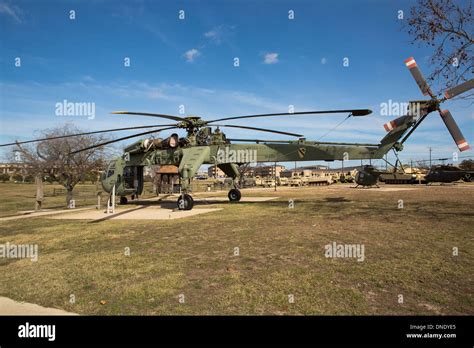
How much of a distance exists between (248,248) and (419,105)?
11.4 meters

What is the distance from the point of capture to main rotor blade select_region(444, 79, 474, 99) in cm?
1223

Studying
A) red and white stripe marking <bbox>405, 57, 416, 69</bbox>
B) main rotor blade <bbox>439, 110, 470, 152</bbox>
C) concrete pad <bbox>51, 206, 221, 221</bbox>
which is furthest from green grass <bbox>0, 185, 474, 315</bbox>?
red and white stripe marking <bbox>405, 57, 416, 69</bbox>

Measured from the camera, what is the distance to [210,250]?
24.2ft

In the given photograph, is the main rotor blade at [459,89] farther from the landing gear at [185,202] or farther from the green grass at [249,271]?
the landing gear at [185,202]

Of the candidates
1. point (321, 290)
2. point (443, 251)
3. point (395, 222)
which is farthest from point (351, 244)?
point (395, 222)

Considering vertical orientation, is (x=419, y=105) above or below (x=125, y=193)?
above

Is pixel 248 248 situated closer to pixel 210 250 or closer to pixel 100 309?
pixel 210 250

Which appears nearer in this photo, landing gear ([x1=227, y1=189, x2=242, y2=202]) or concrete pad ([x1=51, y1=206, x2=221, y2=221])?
concrete pad ([x1=51, y1=206, x2=221, y2=221])

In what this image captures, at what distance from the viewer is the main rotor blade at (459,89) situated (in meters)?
12.2

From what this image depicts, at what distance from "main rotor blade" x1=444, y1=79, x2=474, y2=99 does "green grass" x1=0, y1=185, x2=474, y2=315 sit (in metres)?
5.73

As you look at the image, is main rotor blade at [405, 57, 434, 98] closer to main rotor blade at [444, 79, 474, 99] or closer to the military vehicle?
main rotor blade at [444, 79, 474, 99]

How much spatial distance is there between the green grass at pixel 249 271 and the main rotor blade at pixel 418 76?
6.38 m

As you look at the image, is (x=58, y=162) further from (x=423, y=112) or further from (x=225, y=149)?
(x=423, y=112)

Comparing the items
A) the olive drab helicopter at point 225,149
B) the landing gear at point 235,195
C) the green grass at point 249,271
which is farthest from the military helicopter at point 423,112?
the landing gear at point 235,195
